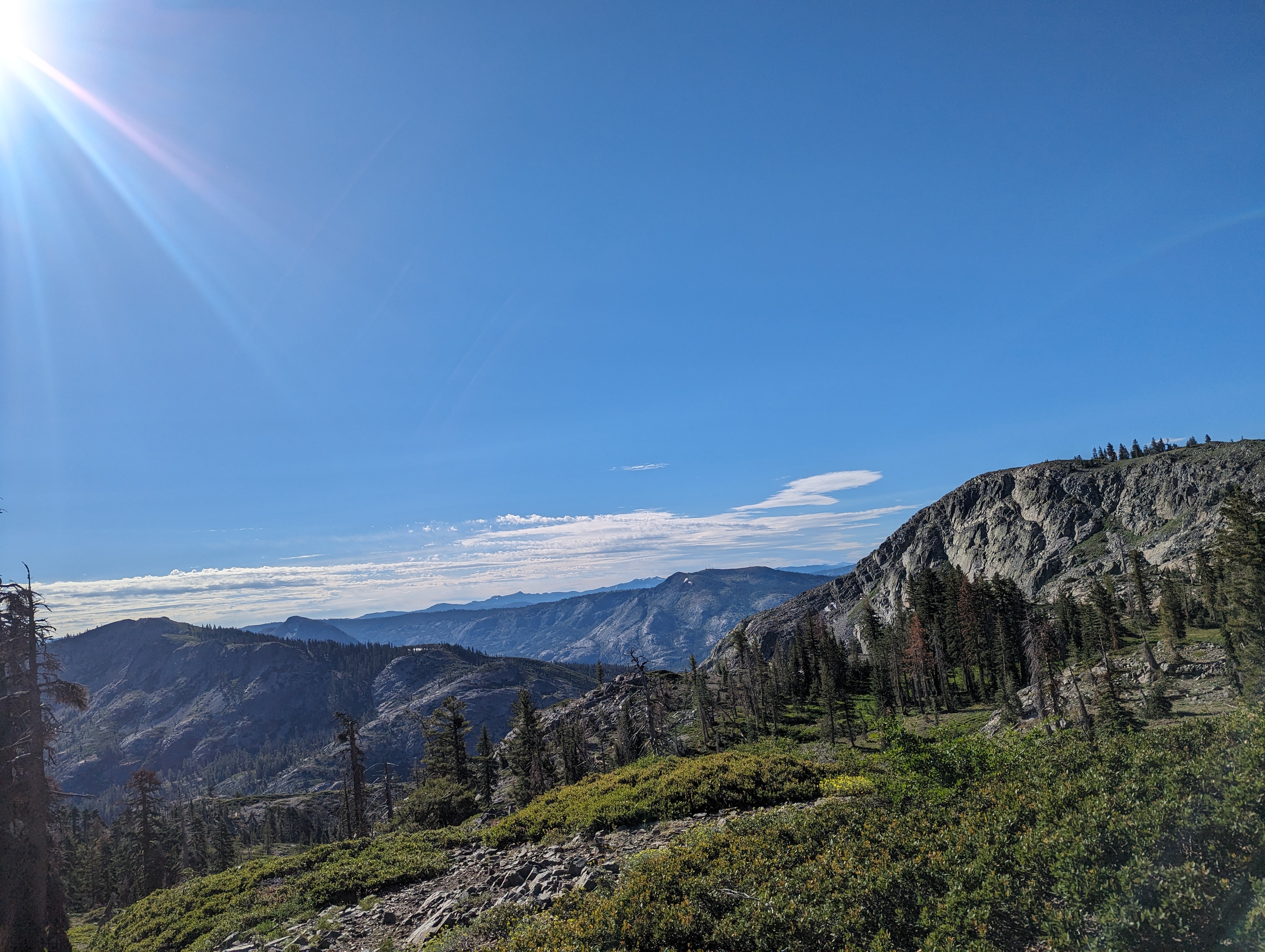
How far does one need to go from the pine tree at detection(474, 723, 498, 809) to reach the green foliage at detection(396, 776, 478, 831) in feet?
18.5

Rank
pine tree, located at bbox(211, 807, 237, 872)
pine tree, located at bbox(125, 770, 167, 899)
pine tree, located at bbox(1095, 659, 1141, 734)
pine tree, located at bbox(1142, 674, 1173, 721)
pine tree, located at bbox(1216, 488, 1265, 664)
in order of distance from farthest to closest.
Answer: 1. pine tree, located at bbox(211, 807, 237, 872)
2. pine tree, located at bbox(125, 770, 167, 899)
3. pine tree, located at bbox(1216, 488, 1265, 664)
4. pine tree, located at bbox(1142, 674, 1173, 721)
5. pine tree, located at bbox(1095, 659, 1141, 734)

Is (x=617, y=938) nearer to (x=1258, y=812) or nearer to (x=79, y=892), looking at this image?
(x=1258, y=812)

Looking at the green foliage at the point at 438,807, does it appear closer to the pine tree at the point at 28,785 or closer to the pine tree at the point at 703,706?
the pine tree at the point at 28,785

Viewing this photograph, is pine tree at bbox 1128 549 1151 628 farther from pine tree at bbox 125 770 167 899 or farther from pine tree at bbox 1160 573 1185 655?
pine tree at bbox 125 770 167 899

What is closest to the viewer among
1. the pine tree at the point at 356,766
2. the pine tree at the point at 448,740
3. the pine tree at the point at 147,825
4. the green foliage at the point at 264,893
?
the green foliage at the point at 264,893

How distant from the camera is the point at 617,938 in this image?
Answer: 10.2 m

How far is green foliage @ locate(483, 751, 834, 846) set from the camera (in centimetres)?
2197

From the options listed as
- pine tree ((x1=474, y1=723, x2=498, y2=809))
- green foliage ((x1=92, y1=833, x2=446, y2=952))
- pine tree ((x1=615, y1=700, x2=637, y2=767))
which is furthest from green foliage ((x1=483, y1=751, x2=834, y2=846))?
pine tree ((x1=615, y1=700, x2=637, y2=767))

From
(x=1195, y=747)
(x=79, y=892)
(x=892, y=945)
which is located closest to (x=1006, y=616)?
(x=1195, y=747)

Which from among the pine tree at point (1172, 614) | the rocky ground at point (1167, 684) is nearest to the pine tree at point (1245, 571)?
the rocky ground at point (1167, 684)

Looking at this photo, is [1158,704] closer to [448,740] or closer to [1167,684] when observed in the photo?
[1167,684]

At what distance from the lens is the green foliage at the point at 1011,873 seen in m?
7.71

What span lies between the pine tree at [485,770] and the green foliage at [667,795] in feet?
83.8

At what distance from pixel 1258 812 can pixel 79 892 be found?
387ft
